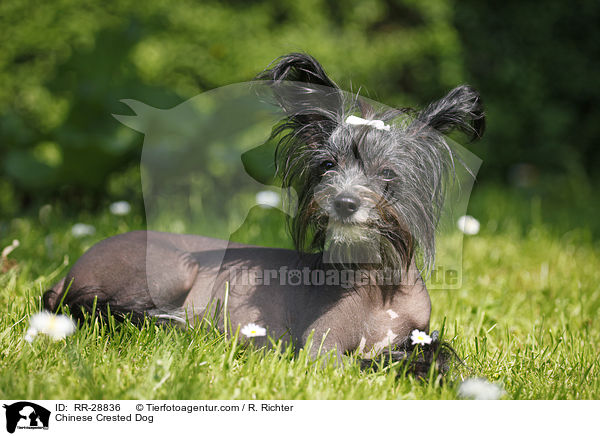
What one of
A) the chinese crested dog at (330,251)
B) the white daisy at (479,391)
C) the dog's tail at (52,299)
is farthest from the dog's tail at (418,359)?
the dog's tail at (52,299)

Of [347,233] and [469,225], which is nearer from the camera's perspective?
[347,233]

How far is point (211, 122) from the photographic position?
5652mm

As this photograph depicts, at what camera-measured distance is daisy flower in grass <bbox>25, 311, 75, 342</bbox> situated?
2756mm

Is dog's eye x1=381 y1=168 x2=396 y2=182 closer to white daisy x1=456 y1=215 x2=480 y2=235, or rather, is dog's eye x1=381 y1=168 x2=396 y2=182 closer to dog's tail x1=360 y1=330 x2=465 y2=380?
dog's tail x1=360 y1=330 x2=465 y2=380

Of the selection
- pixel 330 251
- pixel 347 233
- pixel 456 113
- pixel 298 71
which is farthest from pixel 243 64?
pixel 347 233

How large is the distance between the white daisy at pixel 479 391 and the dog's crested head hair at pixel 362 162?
22.4 inches

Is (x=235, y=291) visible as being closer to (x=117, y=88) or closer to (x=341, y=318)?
(x=341, y=318)

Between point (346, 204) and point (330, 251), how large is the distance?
293 millimetres

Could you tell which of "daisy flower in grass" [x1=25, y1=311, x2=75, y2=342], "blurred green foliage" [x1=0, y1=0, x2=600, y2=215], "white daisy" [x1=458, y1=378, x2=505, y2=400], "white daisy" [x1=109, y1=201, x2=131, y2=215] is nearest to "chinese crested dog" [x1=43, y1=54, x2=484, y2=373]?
"daisy flower in grass" [x1=25, y1=311, x2=75, y2=342]

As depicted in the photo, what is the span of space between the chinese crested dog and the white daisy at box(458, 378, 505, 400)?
230 mm

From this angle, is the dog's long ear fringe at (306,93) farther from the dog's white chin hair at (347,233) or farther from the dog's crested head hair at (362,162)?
the dog's white chin hair at (347,233)

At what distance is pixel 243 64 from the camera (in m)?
6.52

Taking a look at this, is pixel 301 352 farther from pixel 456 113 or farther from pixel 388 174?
pixel 456 113
